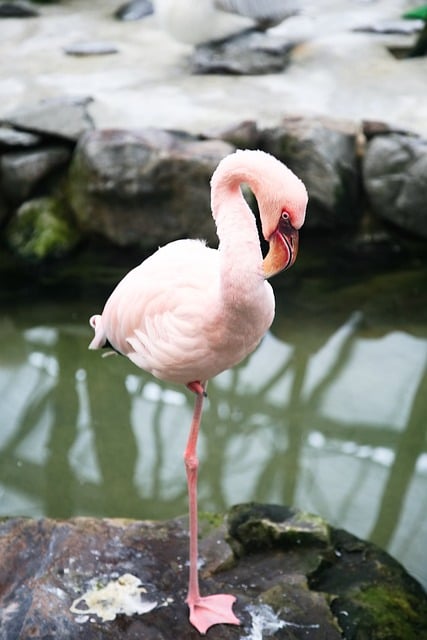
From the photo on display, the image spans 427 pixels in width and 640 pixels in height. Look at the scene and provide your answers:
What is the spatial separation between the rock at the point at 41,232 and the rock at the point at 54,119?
1.19ft

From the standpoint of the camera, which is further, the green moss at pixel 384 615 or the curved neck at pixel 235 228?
the green moss at pixel 384 615

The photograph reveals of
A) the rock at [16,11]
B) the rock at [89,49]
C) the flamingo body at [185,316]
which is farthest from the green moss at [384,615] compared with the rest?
the rock at [16,11]

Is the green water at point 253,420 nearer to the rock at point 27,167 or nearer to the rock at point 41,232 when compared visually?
the rock at point 41,232

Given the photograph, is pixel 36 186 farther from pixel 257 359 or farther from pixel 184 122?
pixel 257 359

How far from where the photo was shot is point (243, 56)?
19.6ft

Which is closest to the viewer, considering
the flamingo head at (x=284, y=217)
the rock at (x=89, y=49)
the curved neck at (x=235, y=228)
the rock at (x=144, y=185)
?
the flamingo head at (x=284, y=217)

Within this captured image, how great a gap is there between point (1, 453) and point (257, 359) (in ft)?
4.21

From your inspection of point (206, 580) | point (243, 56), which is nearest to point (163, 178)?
point (243, 56)

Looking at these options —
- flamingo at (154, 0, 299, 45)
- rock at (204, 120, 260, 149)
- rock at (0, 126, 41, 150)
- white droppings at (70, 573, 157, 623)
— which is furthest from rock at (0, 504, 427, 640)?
flamingo at (154, 0, 299, 45)

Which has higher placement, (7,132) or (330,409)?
(7,132)

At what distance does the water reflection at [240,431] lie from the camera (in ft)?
10.8

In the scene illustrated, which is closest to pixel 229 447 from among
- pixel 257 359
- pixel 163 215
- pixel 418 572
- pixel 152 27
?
pixel 257 359

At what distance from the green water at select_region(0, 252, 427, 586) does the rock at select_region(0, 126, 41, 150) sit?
804 mm

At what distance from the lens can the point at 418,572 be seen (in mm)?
2916
